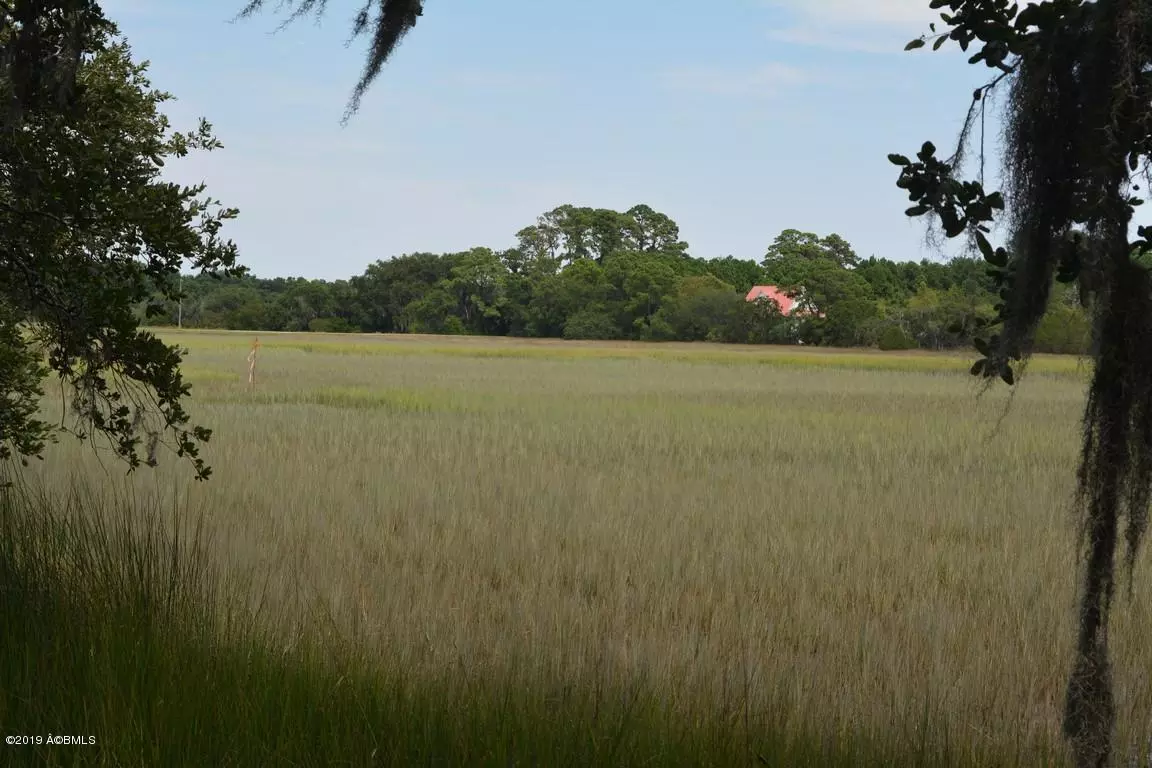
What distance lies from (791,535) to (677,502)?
1.67m

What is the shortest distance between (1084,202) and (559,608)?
349cm

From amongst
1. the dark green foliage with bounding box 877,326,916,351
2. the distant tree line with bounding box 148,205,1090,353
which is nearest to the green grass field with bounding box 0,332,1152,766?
the dark green foliage with bounding box 877,326,916,351

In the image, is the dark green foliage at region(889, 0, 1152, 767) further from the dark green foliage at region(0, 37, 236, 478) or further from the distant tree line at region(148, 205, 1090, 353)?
the distant tree line at region(148, 205, 1090, 353)

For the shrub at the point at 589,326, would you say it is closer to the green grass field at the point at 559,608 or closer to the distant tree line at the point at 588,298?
the distant tree line at the point at 588,298

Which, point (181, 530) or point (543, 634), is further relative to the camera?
point (181, 530)

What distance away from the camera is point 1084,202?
8.54 feet

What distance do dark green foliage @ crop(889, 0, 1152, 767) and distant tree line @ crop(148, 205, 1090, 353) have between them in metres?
63.7

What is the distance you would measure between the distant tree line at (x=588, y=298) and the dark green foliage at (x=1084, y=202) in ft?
209

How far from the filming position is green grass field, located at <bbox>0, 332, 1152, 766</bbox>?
340cm

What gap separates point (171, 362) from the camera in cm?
452

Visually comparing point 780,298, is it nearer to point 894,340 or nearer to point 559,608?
point 894,340

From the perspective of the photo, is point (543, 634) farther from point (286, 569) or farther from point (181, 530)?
point (181, 530)

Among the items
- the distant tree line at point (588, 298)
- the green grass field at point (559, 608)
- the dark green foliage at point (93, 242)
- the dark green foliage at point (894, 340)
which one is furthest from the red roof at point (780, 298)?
the dark green foliage at point (93, 242)

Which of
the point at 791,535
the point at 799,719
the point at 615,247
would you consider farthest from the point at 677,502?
the point at 615,247
